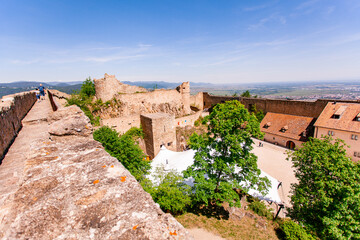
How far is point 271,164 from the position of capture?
2086 cm

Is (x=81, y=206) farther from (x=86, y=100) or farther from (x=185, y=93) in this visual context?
(x=185, y=93)

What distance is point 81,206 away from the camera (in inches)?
74.5

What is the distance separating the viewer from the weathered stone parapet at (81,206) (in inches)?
64.5

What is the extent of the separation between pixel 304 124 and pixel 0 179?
102 feet

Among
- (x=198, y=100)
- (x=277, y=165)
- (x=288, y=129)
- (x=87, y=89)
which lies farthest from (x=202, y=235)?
(x=198, y=100)

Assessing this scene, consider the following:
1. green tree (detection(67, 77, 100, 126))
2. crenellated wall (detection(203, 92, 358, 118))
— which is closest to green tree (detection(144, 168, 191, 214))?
green tree (detection(67, 77, 100, 126))

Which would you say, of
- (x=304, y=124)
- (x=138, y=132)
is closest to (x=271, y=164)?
(x=304, y=124)

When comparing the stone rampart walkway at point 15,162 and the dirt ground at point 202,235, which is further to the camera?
the dirt ground at point 202,235

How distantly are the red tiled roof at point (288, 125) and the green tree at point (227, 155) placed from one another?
17.9 meters

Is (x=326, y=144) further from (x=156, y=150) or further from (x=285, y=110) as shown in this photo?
(x=285, y=110)

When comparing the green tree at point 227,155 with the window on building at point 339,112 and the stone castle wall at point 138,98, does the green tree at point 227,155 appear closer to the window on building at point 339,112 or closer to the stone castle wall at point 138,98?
the stone castle wall at point 138,98

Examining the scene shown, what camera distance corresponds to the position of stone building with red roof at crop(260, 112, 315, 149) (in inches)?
987

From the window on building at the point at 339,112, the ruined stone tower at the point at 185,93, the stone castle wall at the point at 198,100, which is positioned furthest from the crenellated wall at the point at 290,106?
the ruined stone tower at the point at 185,93

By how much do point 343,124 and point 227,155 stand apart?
19.6 meters
